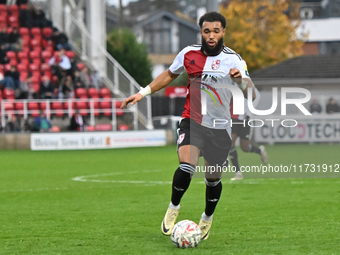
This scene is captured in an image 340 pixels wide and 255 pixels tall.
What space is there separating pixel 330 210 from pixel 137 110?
56.3ft

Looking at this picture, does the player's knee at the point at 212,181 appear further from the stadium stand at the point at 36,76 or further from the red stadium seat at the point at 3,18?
the red stadium seat at the point at 3,18

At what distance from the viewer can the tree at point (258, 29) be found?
45.8 metres

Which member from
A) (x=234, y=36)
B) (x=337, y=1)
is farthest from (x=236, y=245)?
(x=337, y=1)

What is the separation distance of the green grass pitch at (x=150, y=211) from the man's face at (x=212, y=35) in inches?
71.8

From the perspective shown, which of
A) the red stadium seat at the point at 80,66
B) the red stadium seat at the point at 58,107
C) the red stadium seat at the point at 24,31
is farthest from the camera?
the red stadium seat at the point at 24,31

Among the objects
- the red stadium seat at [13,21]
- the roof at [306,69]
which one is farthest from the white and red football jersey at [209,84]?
the roof at [306,69]

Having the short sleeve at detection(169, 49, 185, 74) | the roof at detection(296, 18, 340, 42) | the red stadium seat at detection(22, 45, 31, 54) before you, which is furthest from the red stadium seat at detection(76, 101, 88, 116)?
the roof at detection(296, 18, 340, 42)

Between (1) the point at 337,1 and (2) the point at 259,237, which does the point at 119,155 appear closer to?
(2) the point at 259,237

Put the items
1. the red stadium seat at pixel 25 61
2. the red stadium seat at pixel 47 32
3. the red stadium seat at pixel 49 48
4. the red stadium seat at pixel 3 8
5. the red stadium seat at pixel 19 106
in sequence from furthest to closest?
the red stadium seat at pixel 3 8 → the red stadium seat at pixel 47 32 → the red stadium seat at pixel 49 48 → the red stadium seat at pixel 25 61 → the red stadium seat at pixel 19 106

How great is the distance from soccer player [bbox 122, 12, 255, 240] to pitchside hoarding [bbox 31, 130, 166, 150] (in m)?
16.0

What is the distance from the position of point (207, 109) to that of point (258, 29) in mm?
40620

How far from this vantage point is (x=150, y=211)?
333 inches

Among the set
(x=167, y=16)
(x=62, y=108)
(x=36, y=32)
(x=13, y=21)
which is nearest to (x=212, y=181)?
(x=62, y=108)

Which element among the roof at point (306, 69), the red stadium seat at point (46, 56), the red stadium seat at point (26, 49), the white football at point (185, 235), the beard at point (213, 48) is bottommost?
the white football at point (185, 235)
